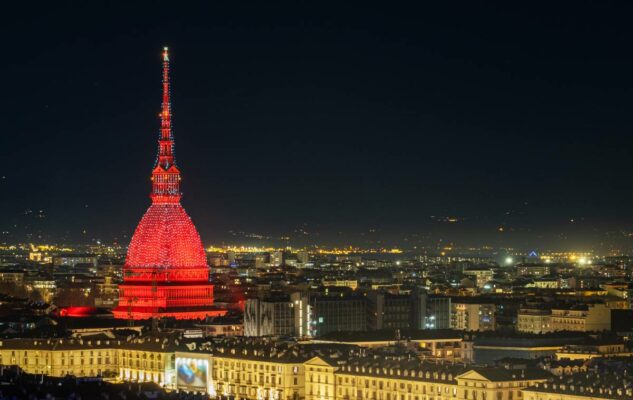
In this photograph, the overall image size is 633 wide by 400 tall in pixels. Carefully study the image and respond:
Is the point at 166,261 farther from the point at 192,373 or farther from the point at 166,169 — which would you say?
the point at 192,373

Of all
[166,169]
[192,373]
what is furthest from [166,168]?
[192,373]

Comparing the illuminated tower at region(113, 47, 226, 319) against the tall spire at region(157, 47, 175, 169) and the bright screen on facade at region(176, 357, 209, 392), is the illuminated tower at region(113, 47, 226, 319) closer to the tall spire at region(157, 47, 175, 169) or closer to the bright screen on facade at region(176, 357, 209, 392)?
the tall spire at region(157, 47, 175, 169)

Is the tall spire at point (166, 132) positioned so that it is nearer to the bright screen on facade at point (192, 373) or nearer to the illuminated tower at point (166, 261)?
the illuminated tower at point (166, 261)

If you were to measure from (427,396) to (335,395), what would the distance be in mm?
6348

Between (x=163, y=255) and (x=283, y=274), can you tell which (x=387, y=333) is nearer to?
(x=163, y=255)

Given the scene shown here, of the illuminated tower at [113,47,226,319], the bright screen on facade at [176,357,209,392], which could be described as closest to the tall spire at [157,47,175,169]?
the illuminated tower at [113,47,226,319]

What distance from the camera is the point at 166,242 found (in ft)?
433

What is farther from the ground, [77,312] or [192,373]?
[77,312]

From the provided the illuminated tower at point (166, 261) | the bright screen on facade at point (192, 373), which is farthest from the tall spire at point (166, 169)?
the bright screen on facade at point (192, 373)

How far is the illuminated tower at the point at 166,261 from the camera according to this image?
129500 millimetres

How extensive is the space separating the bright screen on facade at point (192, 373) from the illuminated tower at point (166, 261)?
30.9 m

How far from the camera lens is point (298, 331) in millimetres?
120750

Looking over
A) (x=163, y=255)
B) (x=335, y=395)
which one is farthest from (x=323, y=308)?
(x=335, y=395)

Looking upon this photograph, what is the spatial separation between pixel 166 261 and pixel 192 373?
120ft
